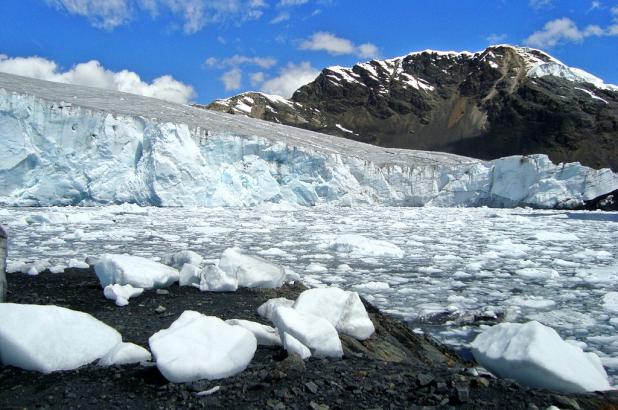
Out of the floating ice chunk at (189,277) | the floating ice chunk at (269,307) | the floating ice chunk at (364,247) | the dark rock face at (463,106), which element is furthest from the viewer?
the dark rock face at (463,106)

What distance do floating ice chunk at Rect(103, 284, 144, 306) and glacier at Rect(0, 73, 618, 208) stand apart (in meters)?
16.3

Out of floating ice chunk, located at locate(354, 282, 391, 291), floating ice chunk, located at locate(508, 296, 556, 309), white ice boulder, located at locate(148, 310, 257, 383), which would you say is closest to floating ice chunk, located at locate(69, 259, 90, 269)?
floating ice chunk, located at locate(354, 282, 391, 291)

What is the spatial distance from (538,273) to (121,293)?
495 centimetres

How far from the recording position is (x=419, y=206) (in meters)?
28.6

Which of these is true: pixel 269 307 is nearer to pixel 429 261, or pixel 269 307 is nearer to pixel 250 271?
pixel 250 271

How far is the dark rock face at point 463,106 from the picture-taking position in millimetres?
64188

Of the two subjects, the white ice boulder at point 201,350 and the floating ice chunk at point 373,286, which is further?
the floating ice chunk at point 373,286

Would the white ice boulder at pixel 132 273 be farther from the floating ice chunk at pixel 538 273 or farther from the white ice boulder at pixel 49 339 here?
the floating ice chunk at pixel 538 273

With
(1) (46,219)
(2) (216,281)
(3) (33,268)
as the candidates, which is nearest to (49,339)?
(2) (216,281)

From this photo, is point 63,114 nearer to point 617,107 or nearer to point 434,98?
point 617,107

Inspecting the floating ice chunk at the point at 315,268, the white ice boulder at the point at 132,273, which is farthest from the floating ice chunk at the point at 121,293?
the floating ice chunk at the point at 315,268

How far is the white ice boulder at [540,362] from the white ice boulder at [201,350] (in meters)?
1.18

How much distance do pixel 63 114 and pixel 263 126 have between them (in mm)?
12319

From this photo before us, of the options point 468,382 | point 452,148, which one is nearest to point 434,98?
point 452,148
